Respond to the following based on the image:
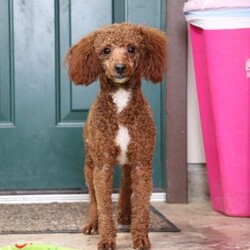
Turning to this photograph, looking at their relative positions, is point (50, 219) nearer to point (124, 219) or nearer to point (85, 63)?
point (124, 219)

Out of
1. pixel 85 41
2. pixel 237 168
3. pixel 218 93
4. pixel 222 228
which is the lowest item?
pixel 222 228

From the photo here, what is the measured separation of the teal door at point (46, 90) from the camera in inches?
114

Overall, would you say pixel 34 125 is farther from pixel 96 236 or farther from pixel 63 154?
pixel 96 236

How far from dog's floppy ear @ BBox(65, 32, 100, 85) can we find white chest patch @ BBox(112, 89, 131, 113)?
0.30ft

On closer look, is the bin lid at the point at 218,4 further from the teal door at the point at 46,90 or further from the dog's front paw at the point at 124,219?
the dog's front paw at the point at 124,219

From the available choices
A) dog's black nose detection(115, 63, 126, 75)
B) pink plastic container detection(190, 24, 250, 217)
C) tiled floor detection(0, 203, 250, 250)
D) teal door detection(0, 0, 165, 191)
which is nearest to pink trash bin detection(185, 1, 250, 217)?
pink plastic container detection(190, 24, 250, 217)

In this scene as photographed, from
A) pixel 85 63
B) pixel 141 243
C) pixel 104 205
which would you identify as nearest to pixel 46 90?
pixel 85 63

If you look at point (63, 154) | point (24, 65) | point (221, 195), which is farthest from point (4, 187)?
point (221, 195)

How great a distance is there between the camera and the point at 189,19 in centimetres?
267

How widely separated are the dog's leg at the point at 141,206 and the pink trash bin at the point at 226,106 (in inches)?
21.2

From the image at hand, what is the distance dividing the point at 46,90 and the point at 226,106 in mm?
793

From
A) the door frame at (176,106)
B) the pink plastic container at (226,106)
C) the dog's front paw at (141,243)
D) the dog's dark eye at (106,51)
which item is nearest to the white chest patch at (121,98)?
the dog's dark eye at (106,51)

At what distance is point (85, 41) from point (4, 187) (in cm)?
101

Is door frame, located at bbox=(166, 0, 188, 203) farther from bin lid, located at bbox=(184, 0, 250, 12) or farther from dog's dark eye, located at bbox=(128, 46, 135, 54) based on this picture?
dog's dark eye, located at bbox=(128, 46, 135, 54)
